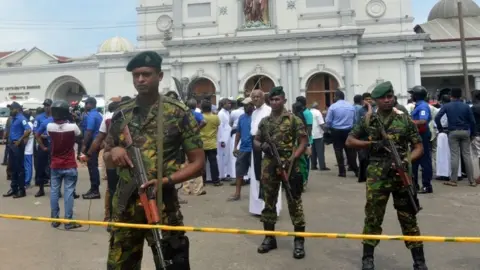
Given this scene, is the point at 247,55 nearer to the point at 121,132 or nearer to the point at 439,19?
the point at 439,19

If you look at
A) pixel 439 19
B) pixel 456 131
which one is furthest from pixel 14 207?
pixel 439 19

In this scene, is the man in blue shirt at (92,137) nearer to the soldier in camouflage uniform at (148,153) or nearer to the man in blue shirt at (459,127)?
the soldier in camouflage uniform at (148,153)

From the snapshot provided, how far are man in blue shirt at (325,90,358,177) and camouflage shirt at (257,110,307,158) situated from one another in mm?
5462

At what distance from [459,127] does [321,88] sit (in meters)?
21.4

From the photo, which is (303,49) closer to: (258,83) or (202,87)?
(258,83)

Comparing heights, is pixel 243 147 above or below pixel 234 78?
below

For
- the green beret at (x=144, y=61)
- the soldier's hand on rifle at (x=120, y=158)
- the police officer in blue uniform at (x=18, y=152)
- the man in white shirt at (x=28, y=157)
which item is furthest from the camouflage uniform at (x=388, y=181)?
the man in white shirt at (x=28, y=157)

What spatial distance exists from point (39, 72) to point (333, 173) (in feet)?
111

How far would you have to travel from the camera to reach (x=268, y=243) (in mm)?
5117

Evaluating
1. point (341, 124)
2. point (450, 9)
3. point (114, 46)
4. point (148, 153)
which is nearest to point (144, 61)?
point (148, 153)

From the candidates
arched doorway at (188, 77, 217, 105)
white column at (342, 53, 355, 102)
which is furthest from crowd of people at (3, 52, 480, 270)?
arched doorway at (188, 77, 217, 105)

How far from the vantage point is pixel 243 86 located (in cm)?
3000

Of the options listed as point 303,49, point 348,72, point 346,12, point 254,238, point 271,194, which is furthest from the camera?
point 303,49

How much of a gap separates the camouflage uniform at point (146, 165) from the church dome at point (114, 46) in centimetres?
3468
